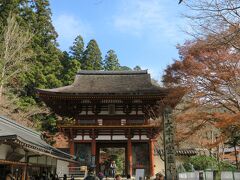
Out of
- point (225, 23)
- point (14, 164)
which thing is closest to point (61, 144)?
point (14, 164)

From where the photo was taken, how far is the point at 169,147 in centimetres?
1092

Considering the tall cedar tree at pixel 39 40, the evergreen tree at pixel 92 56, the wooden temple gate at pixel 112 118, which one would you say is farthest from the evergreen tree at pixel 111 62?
the wooden temple gate at pixel 112 118

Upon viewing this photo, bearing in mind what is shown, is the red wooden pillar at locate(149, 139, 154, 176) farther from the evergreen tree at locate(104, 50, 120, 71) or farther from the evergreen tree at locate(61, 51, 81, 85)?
the evergreen tree at locate(104, 50, 120, 71)

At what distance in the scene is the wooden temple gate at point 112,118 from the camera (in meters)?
20.4

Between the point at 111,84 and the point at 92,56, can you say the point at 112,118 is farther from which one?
the point at 92,56

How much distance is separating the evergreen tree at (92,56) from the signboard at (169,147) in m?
36.9

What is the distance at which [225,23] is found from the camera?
719cm

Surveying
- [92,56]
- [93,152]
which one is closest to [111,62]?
[92,56]

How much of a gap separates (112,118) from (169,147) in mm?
11077

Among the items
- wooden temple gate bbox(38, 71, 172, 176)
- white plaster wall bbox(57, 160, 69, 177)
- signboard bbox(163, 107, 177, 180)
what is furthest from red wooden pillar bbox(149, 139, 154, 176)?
signboard bbox(163, 107, 177, 180)

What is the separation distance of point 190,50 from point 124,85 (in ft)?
25.1

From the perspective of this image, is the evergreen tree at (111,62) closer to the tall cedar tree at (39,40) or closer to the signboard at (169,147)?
the tall cedar tree at (39,40)

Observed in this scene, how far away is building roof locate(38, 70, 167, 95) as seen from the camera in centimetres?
2080

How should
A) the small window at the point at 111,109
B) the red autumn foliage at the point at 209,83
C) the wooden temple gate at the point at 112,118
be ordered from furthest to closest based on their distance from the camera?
the small window at the point at 111,109, the wooden temple gate at the point at 112,118, the red autumn foliage at the point at 209,83
